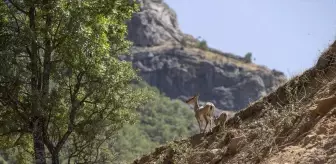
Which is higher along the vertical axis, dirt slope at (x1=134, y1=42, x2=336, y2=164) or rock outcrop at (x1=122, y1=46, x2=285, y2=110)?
rock outcrop at (x1=122, y1=46, x2=285, y2=110)

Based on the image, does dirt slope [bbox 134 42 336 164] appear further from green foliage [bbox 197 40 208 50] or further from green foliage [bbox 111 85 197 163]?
green foliage [bbox 197 40 208 50]

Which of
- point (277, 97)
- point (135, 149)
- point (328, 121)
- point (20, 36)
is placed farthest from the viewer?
point (135, 149)

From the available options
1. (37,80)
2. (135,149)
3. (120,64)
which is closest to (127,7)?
(120,64)

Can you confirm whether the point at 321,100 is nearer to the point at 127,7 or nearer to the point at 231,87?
the point at 127,7

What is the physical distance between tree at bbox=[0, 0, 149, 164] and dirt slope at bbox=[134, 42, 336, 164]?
10.3 feet

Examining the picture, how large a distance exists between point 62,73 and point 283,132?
28.8 feet

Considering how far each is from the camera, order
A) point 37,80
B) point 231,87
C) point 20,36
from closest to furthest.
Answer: point 20,36
point 37,80
point 231,87

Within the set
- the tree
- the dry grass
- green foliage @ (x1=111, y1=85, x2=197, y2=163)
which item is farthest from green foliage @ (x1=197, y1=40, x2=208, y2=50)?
the tree

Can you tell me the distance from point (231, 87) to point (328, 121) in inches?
5755

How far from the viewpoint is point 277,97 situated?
13047mm

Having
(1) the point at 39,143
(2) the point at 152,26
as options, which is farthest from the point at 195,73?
(1) the point at 39,143

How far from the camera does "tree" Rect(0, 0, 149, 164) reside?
15.4 m

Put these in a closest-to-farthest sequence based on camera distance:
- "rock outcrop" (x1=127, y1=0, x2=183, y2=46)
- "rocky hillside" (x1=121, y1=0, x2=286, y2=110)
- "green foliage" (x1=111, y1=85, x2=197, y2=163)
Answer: "green foliage" (x1=111, y1=85, x2=197, y2=163), "rocky hillside" (x1=121, y1=0, x2=286, y2=110), "rock outcrop" (x1=127, y1=0, x2=183, y2=46)

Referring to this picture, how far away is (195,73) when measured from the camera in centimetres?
15262
